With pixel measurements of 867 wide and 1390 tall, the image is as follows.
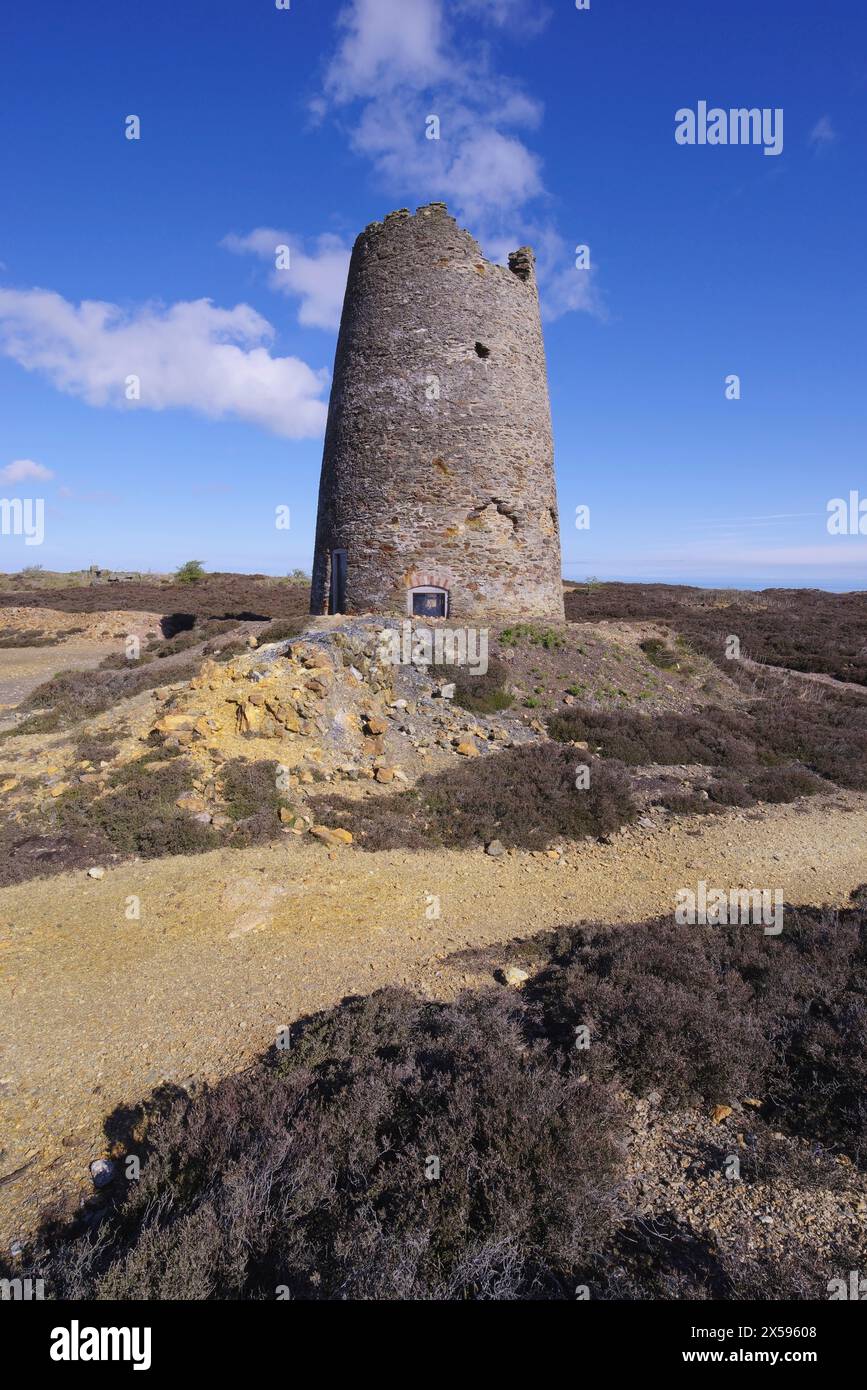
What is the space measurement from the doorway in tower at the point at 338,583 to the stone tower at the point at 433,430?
0.39 ft

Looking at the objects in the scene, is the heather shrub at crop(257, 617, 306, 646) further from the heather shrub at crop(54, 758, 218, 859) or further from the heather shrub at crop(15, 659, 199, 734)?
the heather shrub at crop(54, 758, 218, 859)

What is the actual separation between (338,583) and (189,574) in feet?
129

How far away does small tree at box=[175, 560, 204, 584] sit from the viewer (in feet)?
175

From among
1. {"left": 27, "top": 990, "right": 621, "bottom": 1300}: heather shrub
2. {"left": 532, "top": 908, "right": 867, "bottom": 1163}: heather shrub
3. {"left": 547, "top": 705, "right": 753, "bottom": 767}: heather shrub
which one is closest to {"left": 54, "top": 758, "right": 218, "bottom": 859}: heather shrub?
{"left": 27, "top": 990, "right": 621, "bottom": 1300}: heather shrub

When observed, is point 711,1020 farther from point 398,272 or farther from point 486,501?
point 398,272

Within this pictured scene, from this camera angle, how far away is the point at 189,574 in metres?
53.8

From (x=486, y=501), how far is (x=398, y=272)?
689 cm

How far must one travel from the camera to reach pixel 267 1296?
3.31m

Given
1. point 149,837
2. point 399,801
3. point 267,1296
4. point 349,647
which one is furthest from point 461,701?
point 267,1296

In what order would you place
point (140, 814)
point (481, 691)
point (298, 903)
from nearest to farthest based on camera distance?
point (298, 903) → point (140, 814) → point (481, 691)

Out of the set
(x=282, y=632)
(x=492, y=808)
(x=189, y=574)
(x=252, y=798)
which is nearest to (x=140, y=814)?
(x=252, y=798)

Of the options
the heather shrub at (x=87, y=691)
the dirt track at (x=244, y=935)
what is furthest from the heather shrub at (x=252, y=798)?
the heather shrub at (x=87, y=691)

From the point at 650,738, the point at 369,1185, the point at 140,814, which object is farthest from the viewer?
the point at 650,738

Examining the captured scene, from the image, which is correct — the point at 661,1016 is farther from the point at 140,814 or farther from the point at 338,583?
the point at 338,583
